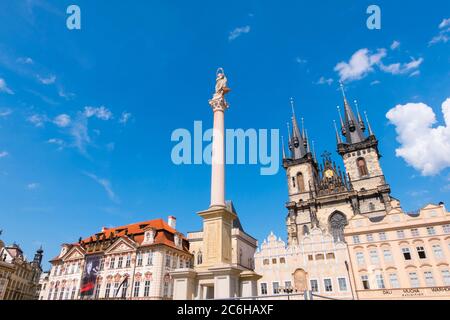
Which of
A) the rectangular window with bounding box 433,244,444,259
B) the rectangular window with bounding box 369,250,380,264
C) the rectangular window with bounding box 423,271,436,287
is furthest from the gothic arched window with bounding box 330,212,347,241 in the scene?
the rectangular window with bounding box 423,271,436,287

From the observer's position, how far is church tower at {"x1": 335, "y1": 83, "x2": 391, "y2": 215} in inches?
1905

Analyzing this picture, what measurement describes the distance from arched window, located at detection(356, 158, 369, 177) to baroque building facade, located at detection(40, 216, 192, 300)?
1393 inches

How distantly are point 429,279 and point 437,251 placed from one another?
3229mm

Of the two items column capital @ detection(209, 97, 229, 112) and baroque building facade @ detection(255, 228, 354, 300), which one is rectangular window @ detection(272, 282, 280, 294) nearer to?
baroque building facade @ detection(255, 228, 354, 300)

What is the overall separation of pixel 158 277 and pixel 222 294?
2261cm

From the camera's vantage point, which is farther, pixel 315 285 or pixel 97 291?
pixel 97 291

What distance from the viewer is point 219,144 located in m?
16.2

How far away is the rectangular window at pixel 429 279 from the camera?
99.5ft

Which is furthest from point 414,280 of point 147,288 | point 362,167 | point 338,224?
point 147,288

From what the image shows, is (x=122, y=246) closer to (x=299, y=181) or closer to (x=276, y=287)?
(x=276, y=287)
